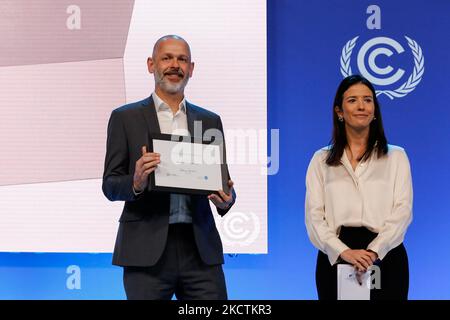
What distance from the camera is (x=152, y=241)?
2.40 metres

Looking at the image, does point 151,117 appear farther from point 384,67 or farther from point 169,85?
point 384,67

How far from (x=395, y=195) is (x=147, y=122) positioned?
1.01 m

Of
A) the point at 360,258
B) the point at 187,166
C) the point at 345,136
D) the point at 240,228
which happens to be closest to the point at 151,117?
the point at 187,166

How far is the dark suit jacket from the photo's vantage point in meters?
2.40

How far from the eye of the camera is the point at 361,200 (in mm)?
2547

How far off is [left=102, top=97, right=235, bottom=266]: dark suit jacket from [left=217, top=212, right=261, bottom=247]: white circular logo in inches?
48.5

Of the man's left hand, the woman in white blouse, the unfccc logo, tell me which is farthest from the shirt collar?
the unfccc logo

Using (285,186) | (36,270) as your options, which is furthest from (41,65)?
(285,186)

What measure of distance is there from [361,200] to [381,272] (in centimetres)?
28

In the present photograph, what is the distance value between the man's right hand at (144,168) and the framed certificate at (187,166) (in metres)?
0.04

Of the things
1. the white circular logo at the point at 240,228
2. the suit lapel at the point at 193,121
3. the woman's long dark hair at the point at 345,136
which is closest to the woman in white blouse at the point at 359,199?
the woman's long dark hair at the point at 345,136

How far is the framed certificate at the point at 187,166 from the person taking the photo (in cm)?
239
